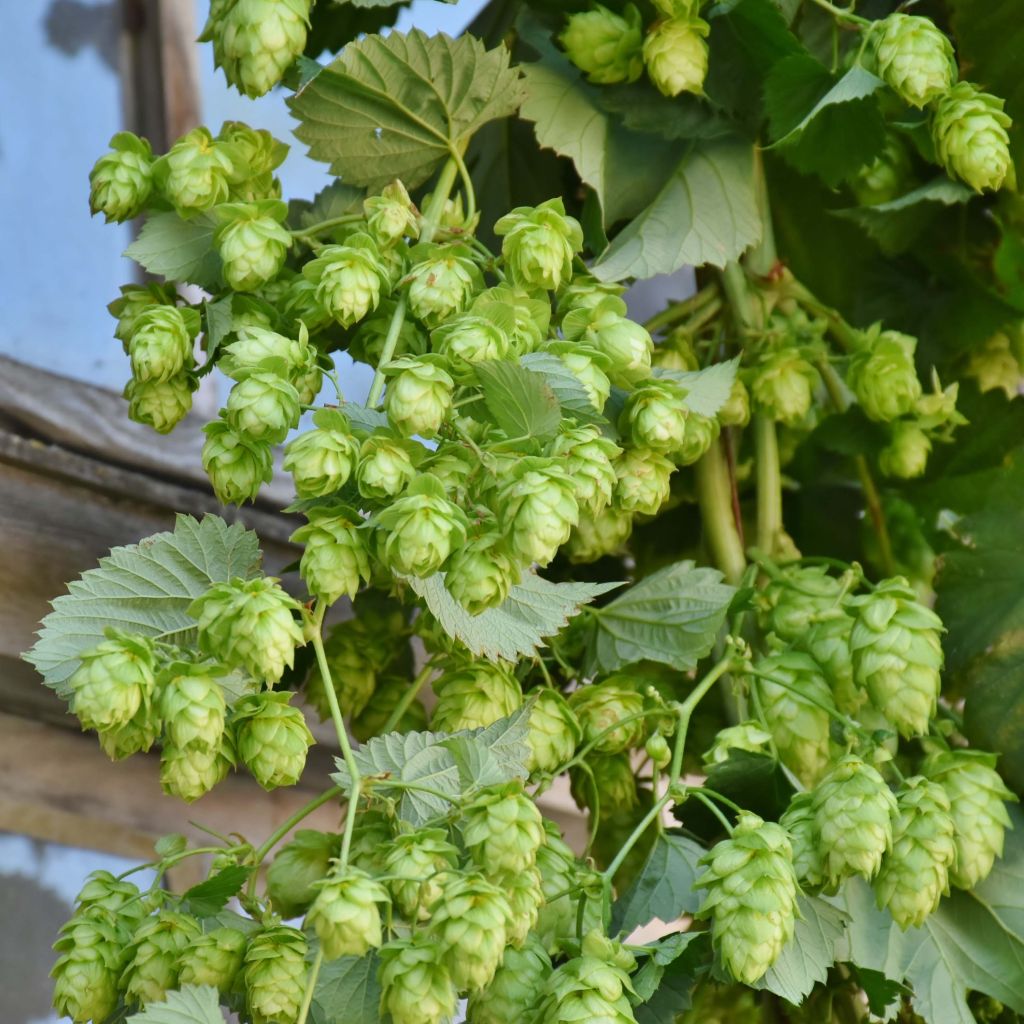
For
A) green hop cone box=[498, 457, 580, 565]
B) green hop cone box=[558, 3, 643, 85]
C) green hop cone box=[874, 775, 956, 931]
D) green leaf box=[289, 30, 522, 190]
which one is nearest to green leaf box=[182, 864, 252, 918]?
green hop cone box=[498, 457, 580, 565]

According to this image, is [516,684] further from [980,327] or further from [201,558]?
[980,327]

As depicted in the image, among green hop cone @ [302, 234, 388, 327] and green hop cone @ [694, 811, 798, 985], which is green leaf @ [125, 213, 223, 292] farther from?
green hop cone @ [694, 811, 798, 985]

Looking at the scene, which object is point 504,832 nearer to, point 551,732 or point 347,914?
point 347,914

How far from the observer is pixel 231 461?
71 cm

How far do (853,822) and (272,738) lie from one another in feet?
0.93

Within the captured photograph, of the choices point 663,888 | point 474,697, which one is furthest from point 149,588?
point 663,888

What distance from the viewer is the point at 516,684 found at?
0.85 m

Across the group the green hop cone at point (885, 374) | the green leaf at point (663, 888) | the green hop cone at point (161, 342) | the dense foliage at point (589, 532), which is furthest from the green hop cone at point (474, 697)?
the green hop cone at point (885, 374)

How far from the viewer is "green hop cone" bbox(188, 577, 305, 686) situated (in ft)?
2.12

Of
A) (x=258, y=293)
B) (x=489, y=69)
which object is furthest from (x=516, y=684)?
(x=489, y=69)

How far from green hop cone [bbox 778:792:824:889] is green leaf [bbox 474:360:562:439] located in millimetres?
236

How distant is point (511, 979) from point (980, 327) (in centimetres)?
67

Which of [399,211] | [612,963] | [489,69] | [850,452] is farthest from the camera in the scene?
[850,452]

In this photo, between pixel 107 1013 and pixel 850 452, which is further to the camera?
pixel 850 452
